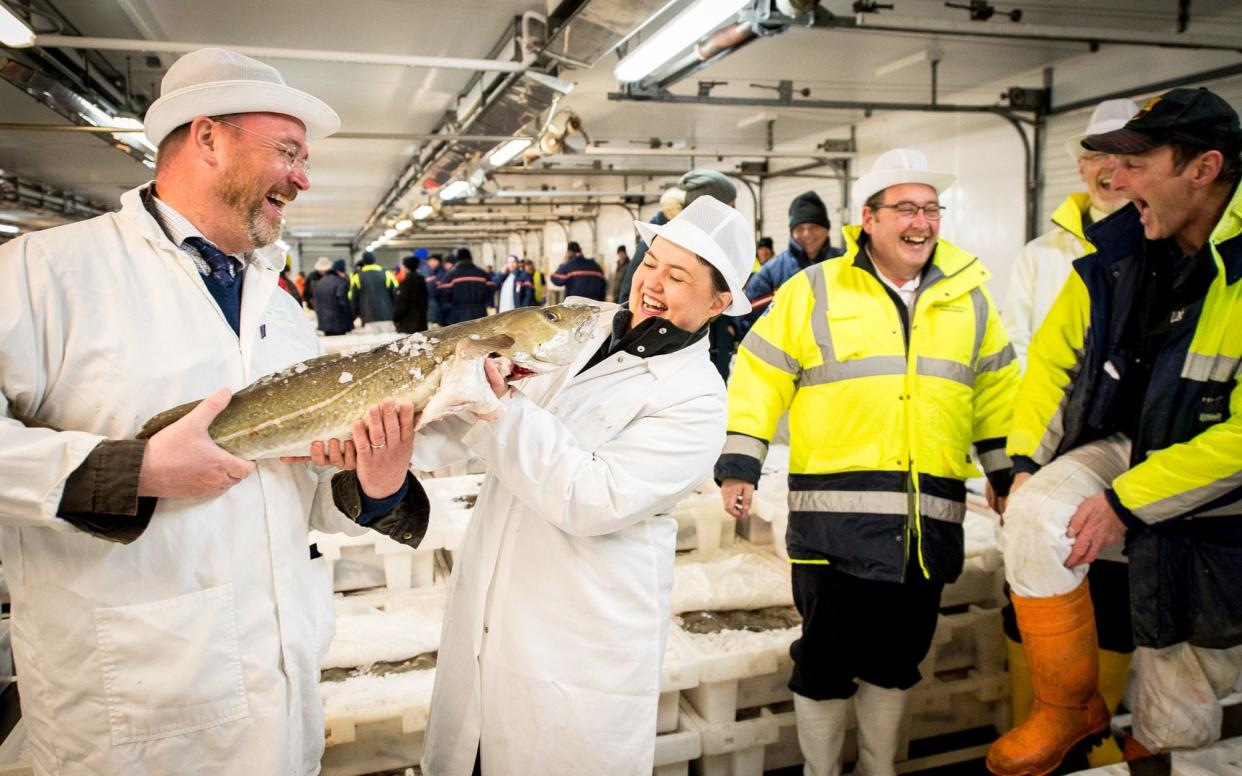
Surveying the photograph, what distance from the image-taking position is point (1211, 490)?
2152 millimetres

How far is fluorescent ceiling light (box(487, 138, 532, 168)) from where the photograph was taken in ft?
30.8

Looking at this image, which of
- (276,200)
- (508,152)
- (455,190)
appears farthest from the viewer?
(455,190)

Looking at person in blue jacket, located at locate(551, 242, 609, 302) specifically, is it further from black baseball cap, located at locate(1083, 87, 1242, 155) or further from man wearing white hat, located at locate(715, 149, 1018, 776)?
black baseball cap, located at locate(1083, 87, 1242, 155)

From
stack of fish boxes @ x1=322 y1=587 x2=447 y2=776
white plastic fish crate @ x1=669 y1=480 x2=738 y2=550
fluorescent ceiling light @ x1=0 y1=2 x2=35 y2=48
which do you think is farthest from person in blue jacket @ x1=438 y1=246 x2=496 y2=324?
stack of fish boxes @ x1=322 y1=587 x2=447 y2=776

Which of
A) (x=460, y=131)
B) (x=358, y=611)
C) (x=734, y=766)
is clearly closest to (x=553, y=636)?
(x=734, y=766)

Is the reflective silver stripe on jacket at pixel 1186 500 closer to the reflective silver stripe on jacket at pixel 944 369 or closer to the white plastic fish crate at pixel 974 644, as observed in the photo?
the reflective silver stripe on jacket at pixel 944 369

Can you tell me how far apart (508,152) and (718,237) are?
837 centimetres

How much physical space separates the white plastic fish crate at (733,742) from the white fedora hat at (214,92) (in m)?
2.44

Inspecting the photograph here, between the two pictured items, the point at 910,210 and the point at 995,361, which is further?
the point at 995,361

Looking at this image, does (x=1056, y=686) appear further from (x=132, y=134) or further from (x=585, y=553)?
(x=132, y=134)

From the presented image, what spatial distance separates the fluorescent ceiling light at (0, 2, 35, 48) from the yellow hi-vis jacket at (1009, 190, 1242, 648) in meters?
5.27

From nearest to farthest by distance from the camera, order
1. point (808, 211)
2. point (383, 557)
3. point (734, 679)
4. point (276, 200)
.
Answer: point (276, 200) → point (734, 679) → point (383, 557) → point (808, 211)

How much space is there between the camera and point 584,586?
1957mm

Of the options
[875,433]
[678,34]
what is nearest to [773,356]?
[875,433]
